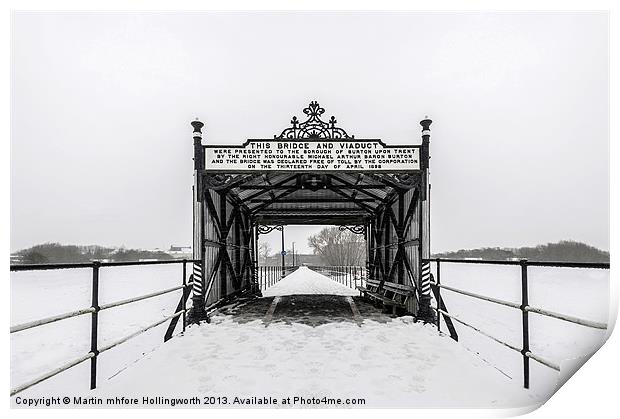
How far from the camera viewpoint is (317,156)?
7.59 m

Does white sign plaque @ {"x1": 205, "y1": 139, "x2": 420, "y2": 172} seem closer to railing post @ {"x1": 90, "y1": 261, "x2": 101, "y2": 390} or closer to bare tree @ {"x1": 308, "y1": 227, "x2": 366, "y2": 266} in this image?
railing post @ {"x1": 90, "y1": 261, "x2": 101, "y2": 390}

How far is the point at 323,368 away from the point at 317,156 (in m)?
4.12

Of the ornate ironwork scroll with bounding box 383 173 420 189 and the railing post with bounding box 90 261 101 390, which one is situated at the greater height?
the ornate ironwork scroll with bounding box 383 173 420 189

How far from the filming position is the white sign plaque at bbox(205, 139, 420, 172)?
299 inches

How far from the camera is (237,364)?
4824 millimetres

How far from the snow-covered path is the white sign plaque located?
297cm

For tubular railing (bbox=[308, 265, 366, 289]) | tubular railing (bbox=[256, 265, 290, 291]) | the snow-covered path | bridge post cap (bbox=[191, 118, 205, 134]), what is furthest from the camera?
tubular railing (bbox=[308, 265, 366, 289])

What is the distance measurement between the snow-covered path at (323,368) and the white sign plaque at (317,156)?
297 cm

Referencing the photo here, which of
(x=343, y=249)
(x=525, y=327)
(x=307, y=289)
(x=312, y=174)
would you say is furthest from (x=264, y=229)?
(x=343, y=249)

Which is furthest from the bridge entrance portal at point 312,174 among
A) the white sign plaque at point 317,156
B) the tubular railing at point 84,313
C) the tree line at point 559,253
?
the tree line at point 559,253

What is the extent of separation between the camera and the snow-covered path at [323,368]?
3.89 metres

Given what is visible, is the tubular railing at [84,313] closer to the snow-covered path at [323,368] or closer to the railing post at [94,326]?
the railing post at [94,326]

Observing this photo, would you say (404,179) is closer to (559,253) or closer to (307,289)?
(559,253)

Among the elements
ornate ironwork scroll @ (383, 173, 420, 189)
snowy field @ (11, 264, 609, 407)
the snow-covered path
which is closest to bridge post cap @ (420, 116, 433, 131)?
ornate ironwork scroll @ (383, 173, 420, 189)
